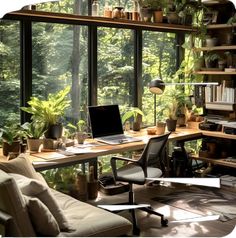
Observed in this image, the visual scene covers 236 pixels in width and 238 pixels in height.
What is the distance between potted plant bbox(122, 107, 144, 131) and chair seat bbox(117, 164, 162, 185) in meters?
0.82

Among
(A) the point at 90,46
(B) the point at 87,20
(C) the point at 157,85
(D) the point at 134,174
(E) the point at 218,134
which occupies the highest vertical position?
(B) the point at 87,20

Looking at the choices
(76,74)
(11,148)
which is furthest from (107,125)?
(11,148)

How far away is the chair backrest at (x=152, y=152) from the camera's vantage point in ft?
12.6

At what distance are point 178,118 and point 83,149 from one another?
186 centimetres

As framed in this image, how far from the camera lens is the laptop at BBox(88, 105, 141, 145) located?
4445mm

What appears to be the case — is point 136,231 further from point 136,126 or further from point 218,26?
point 218,26

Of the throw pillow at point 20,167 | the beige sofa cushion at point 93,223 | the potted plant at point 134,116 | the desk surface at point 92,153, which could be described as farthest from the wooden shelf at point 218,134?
the throw pillow at point 20,167

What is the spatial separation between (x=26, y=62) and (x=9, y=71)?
0.63 ft

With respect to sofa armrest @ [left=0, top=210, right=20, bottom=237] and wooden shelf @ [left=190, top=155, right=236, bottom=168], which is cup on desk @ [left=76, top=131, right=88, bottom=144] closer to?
wooden shelf @ [left=190, top=155, right=236, bottom=168]

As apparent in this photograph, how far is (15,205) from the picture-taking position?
2443 millimetres

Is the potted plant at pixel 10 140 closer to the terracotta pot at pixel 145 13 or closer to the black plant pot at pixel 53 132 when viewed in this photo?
the black plant pot at pixel 53 132

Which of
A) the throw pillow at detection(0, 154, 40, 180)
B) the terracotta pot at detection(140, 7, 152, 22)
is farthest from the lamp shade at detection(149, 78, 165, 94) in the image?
the throw pillow at detection(0, 154, 40, 180)

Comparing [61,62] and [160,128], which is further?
[160,128]

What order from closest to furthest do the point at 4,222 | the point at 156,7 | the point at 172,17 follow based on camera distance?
the point at 4,222, the point at 156,7, the point at 172,17
